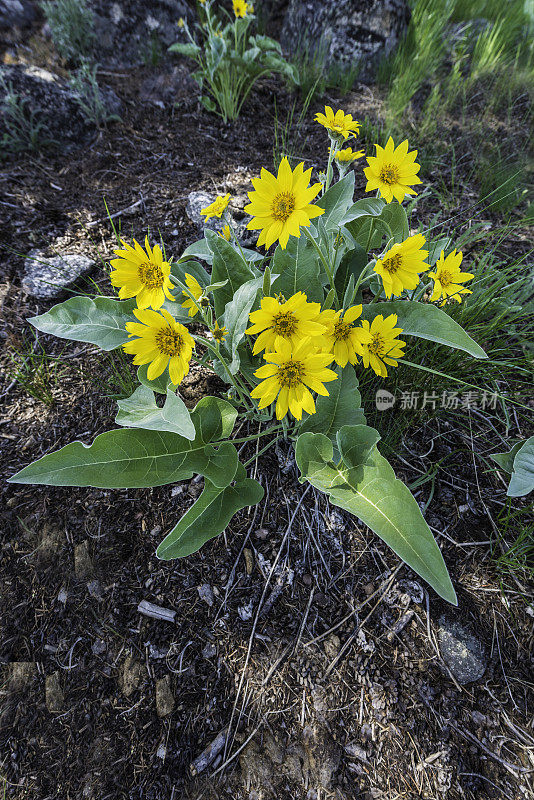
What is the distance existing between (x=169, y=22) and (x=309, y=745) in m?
→ 4.89

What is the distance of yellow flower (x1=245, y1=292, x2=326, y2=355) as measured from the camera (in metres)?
0.98

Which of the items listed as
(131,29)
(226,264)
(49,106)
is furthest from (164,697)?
(131,29)

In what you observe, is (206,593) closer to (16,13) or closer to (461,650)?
(461,650)

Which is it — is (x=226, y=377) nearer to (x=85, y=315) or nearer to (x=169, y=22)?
(x=85, y=315)

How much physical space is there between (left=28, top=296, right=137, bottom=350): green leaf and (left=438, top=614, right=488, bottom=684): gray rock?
139cm

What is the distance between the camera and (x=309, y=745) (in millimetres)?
1152

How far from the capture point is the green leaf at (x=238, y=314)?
1134mm

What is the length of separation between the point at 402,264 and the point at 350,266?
39 cm

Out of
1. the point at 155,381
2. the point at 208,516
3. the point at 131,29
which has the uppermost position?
the point at 131,29

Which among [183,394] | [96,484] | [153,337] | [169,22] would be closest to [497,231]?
[183,394]

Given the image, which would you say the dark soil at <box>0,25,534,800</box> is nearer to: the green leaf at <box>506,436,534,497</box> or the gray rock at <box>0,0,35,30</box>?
the green leaf at <box>506,436,534,497</box>

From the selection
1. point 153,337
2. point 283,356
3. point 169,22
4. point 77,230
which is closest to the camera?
point 283,356

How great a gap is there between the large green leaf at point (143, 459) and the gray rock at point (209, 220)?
1.10 metres

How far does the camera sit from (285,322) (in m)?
1.03
